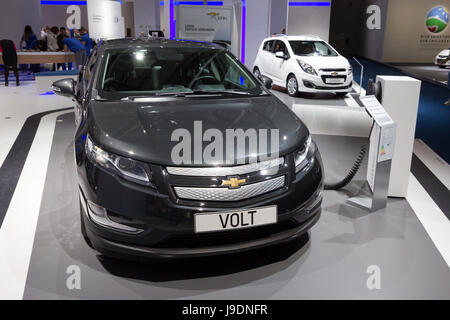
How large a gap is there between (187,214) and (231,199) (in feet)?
0.79

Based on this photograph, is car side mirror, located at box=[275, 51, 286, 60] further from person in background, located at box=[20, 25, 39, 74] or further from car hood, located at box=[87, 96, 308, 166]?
person in background, located at box=[20, 25, 39, 74]

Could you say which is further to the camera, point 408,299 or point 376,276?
point 376,276

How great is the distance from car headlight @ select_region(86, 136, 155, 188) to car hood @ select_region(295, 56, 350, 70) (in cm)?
678

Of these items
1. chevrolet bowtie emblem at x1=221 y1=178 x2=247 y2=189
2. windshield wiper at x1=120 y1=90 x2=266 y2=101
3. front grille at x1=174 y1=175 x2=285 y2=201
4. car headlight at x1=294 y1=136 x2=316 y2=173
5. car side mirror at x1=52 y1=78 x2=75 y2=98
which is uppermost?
windshield wiper at x1=120 y1=90 x2=266 y2=101

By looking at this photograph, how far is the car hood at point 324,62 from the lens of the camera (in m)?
8.38

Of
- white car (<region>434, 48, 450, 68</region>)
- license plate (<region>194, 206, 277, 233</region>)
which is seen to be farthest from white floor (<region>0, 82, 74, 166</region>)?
white car (<region>434, 48, 450, 68</region>)

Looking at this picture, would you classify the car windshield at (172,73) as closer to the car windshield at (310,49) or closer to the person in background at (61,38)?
the car windshield at (310,49)

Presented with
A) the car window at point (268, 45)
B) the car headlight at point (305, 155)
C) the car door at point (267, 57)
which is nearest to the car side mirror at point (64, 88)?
the car headlight at point (305, 155)

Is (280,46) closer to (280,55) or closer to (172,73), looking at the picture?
(280,55)

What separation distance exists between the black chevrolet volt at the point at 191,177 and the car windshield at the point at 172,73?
351 mm

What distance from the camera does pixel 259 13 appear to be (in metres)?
11.5

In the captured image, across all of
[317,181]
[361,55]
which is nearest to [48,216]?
[317,181]

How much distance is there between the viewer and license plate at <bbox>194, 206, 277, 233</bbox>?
2121 mm
